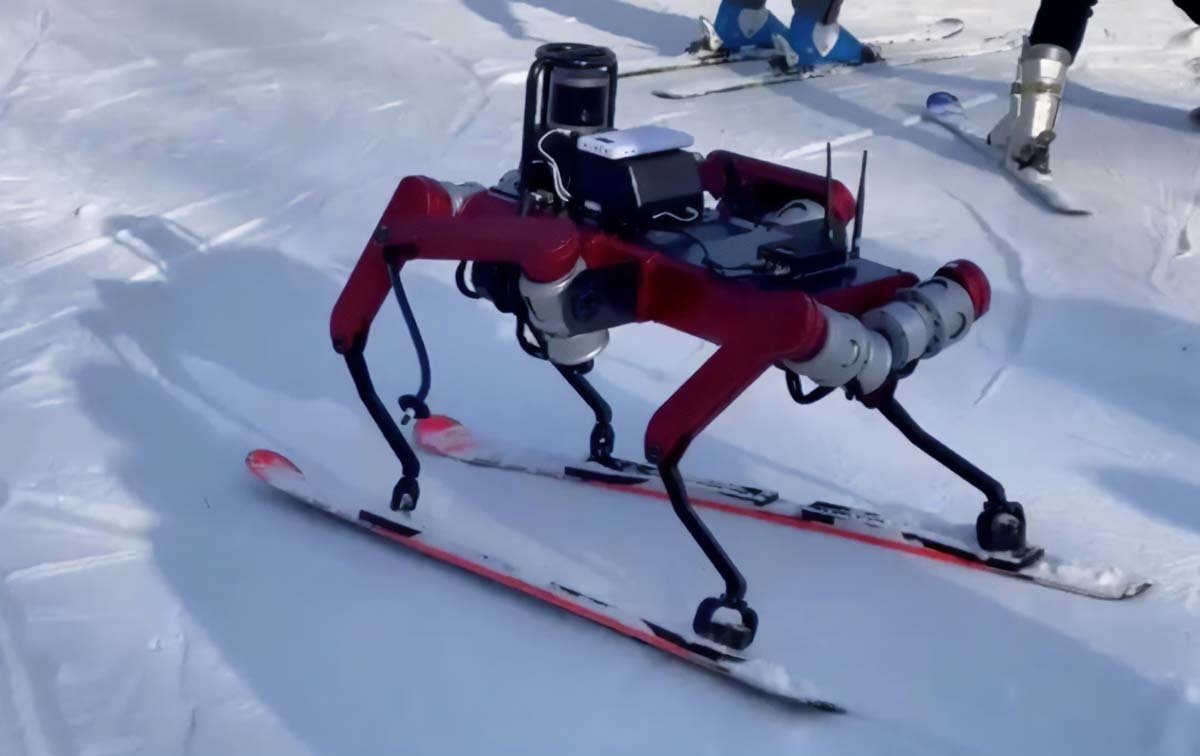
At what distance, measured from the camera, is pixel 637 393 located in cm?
259

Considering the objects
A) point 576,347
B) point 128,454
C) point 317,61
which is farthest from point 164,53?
point 576,347

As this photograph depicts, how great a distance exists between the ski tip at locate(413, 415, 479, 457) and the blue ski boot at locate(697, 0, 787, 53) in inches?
108

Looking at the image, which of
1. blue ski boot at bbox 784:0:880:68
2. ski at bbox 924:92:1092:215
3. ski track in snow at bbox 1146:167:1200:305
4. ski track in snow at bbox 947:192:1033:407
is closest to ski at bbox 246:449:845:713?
ski track in snow at bbox 947:192:1033:407

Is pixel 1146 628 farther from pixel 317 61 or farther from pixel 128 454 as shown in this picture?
pixel 317 61

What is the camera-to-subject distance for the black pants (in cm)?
351

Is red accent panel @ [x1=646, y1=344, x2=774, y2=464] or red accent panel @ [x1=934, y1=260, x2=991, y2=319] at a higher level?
red accent panel @ [x1=934, y1=260, x2=991, y2=319]

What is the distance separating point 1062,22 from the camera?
3527 mm

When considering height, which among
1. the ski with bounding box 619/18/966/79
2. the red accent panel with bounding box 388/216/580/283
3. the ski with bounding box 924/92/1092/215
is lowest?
the ski with bounding box 619/18/966/79

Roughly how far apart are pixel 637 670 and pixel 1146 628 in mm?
661

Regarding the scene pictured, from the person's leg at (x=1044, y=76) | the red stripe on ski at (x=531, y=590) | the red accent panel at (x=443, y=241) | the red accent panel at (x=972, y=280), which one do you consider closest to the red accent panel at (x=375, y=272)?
the red accent panel at (x=443, y=241)

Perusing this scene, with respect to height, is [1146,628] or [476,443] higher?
[1146,628]

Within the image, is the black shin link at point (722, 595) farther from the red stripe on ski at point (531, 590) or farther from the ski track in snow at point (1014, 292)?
the ski track in snow at point (1014, 292)

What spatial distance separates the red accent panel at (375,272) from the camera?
6.51ft

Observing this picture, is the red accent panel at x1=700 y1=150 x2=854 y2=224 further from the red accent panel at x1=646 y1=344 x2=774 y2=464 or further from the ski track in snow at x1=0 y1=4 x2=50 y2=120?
the ski track in snow at x1=0 y1=4 x2=50 y2=120
